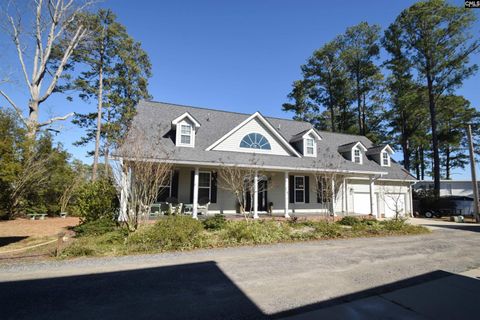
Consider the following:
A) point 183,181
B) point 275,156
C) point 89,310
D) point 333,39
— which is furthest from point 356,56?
point 89,310

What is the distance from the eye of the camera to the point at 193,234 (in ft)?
29.2

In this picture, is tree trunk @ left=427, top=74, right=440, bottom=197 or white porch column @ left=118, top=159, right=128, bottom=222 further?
tree trunk @ left=427, top=74, right=440, bottom=197

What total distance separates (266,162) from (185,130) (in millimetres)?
5277

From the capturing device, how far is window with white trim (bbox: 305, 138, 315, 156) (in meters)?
18.4

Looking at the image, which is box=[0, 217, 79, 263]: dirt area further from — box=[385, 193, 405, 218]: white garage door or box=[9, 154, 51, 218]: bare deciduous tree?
box=[385, 193, 405, 218]: white garage door

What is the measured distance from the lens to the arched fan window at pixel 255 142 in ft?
54.2

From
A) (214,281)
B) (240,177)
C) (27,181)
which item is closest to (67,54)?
(27,181)

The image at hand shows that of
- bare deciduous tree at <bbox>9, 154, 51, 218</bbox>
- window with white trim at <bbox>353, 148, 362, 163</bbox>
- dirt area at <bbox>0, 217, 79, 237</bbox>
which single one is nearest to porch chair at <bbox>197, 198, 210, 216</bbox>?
dirt area at <bbox>0, 217, 79, 237</bbox>

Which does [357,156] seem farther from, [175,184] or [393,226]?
[175,184]

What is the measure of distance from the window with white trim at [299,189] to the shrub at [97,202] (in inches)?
449

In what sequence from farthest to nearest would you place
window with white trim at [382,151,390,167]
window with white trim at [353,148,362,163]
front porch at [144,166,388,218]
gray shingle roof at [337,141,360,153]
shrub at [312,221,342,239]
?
window with white trim at [382,151,390,167]
window with white trim at [353,148,362,163]
gray shingle roof at [337,141,360,153]
front porch at [144,166,388,218]
shrub at [312,221,342,239]

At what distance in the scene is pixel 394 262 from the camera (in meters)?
7.08

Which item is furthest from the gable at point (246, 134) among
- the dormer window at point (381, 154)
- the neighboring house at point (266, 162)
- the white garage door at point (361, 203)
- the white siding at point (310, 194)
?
the dormer window at point (381, 154)

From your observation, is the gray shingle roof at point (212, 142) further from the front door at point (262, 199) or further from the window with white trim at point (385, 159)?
the front door at point (262, 199)
